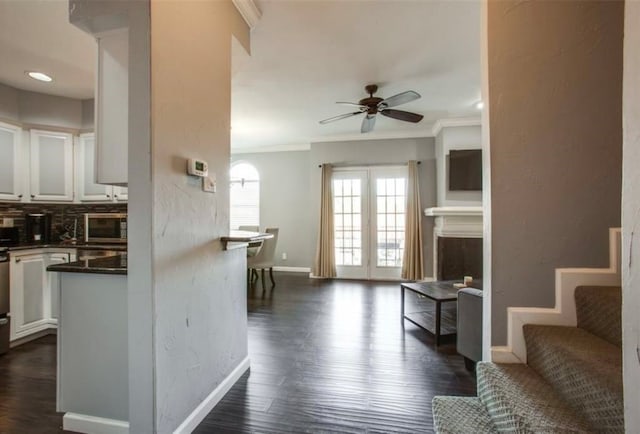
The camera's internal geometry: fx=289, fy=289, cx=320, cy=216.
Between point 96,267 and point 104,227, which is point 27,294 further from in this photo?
point 96,267

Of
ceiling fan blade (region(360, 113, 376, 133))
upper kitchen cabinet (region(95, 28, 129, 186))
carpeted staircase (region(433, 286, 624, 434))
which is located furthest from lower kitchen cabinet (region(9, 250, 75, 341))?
ceiling fan blade (region(360, 113, 376, 133))

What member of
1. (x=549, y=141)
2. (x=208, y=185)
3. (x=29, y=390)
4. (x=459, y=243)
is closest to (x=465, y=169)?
(x=459, y=243)

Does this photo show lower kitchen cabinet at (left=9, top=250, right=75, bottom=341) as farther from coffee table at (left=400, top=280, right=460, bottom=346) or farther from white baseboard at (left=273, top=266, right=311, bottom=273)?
white baseboard at (left=273, top=266, right=311, bottom=273)

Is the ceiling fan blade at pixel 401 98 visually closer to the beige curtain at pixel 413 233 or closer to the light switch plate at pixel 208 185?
the light switch plate at pixel 208 185

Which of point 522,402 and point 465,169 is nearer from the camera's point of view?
point 522,402

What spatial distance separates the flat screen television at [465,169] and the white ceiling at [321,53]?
0.79 m

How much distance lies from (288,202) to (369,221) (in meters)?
1.82

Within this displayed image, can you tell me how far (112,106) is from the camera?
1589 mm

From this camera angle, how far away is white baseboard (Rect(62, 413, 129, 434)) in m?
1.61

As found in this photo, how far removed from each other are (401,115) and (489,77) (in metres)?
1.96

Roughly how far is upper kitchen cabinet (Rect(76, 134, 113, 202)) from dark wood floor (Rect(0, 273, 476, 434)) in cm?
160

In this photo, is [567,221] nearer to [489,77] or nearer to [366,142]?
[489,77]

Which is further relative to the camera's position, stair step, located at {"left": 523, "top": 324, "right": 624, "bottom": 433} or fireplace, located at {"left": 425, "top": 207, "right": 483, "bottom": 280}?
fireplace, located at {"left": 425, "top": 207, "right": 483, "bottom": 280}

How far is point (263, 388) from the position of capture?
2066 mm
